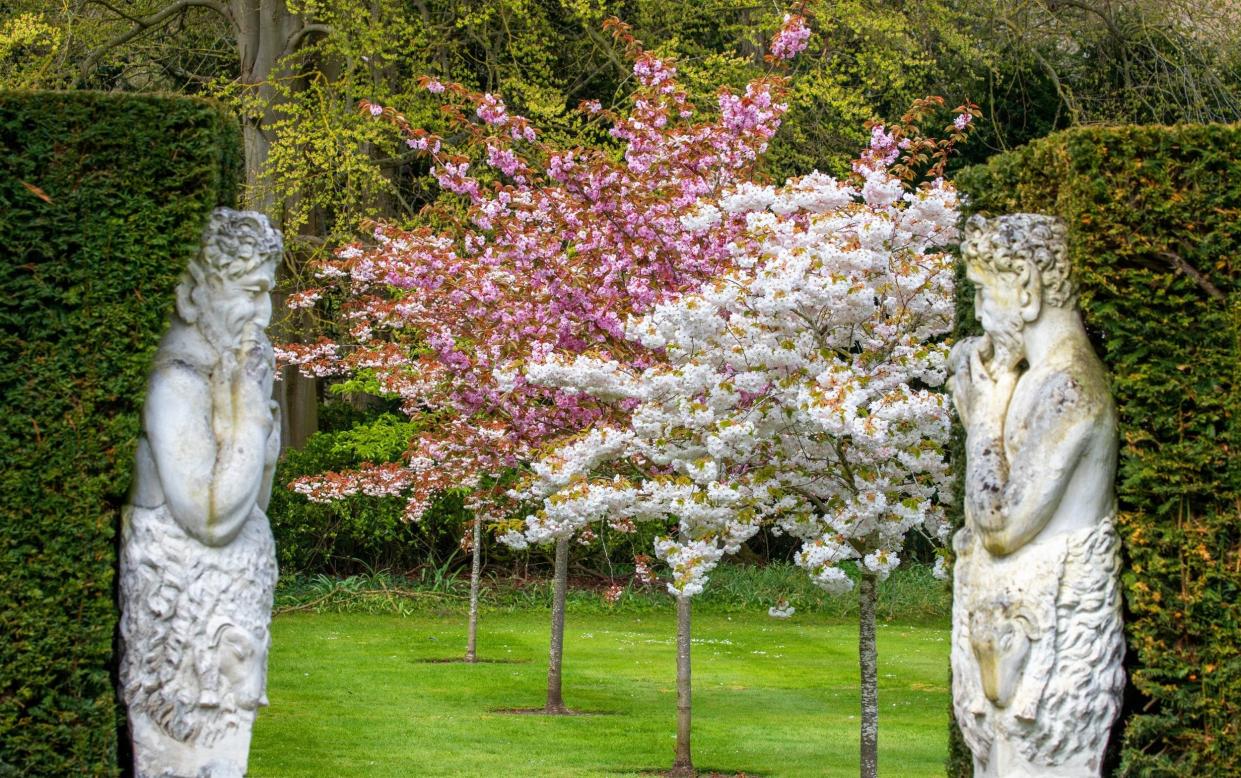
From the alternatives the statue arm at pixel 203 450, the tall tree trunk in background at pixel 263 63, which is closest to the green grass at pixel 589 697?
the tall tree trunk in background at pixel 263 63

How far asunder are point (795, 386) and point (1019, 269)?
Result: 8.01 ft

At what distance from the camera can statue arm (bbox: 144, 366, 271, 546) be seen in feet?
18.6

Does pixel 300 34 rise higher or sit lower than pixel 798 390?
higher

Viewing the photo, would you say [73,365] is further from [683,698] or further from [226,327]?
[683,698]

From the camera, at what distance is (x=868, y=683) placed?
8711 mm

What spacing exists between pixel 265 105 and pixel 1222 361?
46.7 feet

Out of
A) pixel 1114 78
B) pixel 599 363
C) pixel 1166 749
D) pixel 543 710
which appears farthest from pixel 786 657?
pixel 1166 749

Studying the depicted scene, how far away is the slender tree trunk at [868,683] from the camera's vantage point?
8.55m

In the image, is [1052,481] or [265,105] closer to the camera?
[1052,481]

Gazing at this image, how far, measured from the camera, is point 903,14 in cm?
1953

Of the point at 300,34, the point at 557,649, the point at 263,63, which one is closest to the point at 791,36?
the point at 557,649

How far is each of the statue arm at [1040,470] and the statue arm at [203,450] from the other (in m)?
2.70

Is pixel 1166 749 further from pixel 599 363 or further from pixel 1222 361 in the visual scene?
pixel 599 363

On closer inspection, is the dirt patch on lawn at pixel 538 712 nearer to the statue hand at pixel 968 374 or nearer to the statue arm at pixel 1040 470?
the statue hand at pixel 968 374
